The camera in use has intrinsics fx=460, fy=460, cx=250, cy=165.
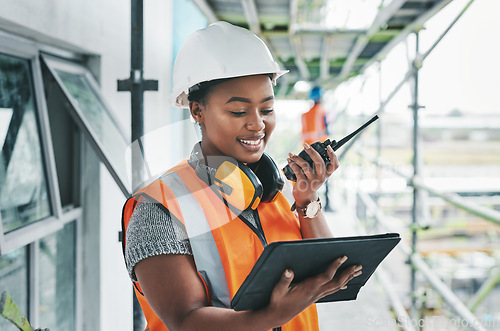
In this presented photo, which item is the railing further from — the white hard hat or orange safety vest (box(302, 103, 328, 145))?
the white hard hat

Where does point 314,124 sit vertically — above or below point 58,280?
above

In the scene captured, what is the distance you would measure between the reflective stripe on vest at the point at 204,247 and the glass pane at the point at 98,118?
88cm

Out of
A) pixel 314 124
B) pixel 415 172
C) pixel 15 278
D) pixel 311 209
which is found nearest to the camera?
pixel 311 209

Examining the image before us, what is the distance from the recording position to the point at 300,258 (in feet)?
2.94

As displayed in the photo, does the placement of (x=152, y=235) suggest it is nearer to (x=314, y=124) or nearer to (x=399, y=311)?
(x=399, y=311)

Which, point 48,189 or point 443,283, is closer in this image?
point 48,189

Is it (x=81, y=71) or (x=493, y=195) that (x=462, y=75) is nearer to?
(x=81, y=71)

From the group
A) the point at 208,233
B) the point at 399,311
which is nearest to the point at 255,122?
the point at 208,233

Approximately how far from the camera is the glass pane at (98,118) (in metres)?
1.94

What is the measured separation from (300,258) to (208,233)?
255 mm

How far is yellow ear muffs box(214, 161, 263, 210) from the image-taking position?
3.66 feet

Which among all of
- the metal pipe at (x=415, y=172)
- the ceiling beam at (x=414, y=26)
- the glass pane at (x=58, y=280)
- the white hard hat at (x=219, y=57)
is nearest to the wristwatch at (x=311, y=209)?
the white hard hat at (x=219, y=57)

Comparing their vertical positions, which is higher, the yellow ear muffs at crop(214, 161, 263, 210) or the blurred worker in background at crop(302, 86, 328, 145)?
the blurred worker in background at crop(302, 86, 328, 145)

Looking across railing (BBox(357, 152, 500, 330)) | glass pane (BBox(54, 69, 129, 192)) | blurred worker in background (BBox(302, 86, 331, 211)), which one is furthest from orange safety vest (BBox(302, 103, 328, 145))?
glass pane (BBox(54, 69, 129, 192))
